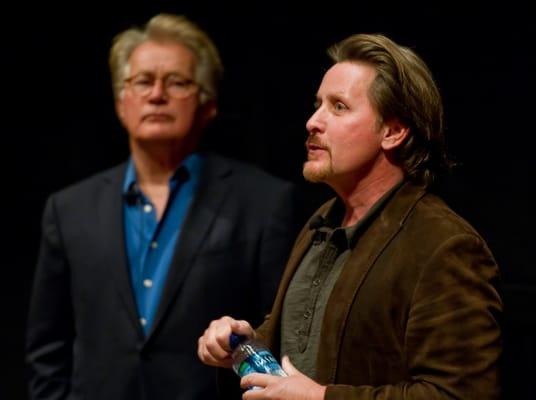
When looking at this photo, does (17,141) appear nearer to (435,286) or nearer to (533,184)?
(533,184)

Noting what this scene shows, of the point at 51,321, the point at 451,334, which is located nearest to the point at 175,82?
the point at 51,321

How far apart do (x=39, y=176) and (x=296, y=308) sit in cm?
202

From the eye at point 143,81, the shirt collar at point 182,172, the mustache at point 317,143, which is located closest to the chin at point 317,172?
the mustache at point 317,143

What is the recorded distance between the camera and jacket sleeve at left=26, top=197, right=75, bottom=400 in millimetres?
2613

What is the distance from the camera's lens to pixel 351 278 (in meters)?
1.71

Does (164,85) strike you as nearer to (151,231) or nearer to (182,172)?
(182,172)

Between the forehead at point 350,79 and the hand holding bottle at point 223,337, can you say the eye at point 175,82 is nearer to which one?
the forehead at point 350,79

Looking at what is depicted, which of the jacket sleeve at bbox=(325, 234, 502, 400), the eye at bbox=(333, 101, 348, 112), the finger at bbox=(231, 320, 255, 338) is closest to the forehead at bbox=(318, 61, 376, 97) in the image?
the eye at bbox=(333, 101, 348, 112)

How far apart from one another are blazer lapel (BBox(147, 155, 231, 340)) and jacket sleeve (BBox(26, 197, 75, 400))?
1.18 feet

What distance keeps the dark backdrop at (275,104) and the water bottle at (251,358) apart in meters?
1.45

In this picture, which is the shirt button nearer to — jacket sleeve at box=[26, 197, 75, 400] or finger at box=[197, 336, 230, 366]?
jacket sleeve at box=[26, 197, 75, 400]

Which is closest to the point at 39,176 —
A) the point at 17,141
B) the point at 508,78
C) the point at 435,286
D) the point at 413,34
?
the point at 17,141

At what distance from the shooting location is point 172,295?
7.99 feet

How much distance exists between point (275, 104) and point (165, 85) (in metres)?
0.69
